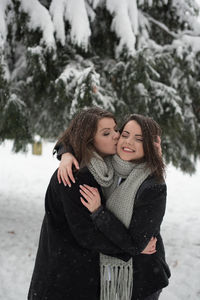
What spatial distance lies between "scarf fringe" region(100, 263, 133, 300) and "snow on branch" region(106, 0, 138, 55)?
9.98 ft

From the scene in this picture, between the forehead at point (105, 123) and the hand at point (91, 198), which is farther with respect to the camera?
the forehead at point (105, 123)

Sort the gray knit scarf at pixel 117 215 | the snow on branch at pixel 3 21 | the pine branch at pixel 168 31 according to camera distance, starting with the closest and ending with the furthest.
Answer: the gray knit scarf at pixel 117 215
the snow on branch at pixel 3 21
the pine branch at pixel 168 31

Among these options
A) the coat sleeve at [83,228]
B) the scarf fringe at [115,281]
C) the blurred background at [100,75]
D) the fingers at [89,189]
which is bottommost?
the scarf fringe at [115,281]

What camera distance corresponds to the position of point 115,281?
1834 millimetres

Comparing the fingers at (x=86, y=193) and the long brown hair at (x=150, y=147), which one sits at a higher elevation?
the long brown hair at (x=150, y=147)

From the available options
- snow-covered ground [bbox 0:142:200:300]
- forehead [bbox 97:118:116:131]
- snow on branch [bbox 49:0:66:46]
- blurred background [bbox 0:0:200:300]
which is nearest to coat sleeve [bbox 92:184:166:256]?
forehead [bbox 97:118:116:131]

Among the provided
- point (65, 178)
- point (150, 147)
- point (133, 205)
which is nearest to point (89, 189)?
point (65, 178)

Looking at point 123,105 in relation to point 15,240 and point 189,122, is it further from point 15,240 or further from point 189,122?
point 15,240

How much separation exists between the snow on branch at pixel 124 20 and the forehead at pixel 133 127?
2252 mm

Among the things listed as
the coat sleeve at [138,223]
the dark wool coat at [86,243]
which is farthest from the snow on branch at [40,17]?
the coat sleeve at [138,223]

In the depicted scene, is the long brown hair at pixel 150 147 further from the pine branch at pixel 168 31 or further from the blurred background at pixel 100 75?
the pine branch at pixel 168 31

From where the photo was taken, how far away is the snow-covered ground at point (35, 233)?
152 inches

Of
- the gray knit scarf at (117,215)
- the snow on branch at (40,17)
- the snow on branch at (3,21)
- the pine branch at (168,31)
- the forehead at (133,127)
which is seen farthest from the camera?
the pine branch at (168,31)

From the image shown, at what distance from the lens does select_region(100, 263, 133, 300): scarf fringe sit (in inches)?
72.0
